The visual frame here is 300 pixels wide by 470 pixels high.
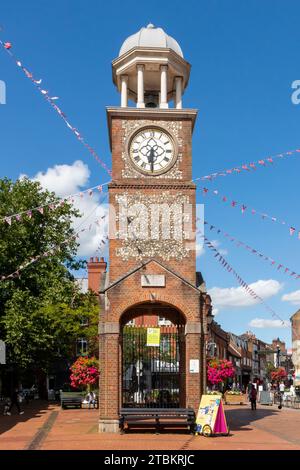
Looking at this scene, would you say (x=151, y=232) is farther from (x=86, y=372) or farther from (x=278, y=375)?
(x=278, y=375)

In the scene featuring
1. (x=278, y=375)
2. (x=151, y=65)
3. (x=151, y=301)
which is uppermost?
(x=151, y=65)

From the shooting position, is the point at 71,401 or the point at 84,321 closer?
the point at 71,401

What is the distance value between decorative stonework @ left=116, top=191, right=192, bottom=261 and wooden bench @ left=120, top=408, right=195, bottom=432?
496 cm

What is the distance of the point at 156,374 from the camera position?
24.0m

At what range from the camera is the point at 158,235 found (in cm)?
2158

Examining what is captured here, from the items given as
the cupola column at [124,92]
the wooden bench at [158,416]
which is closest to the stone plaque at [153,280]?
the wooden bench at [158,416]

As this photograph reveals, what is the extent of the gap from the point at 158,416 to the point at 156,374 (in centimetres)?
496

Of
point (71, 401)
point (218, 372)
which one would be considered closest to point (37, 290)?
point (71, 401)

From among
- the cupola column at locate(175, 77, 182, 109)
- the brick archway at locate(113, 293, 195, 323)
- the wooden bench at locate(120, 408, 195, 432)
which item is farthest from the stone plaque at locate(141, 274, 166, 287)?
the cupola column at locate(175, 77, 182, 109)

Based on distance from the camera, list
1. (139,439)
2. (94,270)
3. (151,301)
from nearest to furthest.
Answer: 1. (139,439)
2. (151,301)
3. (94,270)

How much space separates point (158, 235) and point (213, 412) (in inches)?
237

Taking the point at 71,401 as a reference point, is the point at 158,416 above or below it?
above

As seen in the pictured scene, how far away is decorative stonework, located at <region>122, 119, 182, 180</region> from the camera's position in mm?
21859

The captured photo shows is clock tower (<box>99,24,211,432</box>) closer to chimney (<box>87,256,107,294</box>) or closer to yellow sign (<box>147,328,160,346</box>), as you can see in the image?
yellow sign (<box>147,328,160,346</box>)
